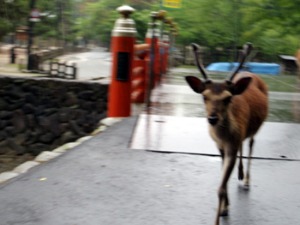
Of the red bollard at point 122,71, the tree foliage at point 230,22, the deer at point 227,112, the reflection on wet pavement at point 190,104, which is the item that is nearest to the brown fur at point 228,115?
the deer at point 227,112

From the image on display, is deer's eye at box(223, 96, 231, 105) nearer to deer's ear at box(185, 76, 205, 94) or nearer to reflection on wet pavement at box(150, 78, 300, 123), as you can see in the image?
deer's ear at box(185, 76, 205, 94)

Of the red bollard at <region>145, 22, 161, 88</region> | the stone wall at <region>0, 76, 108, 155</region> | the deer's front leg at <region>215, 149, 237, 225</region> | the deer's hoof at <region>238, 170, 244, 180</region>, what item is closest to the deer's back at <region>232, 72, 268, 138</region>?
the deer's front leg at <region>215, 149, 237, 225</region>

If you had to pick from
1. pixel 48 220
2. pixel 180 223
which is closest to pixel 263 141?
pixel 180 223

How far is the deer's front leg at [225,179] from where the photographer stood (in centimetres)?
414

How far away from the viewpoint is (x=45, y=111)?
13000mm

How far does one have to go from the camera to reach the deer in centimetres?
395

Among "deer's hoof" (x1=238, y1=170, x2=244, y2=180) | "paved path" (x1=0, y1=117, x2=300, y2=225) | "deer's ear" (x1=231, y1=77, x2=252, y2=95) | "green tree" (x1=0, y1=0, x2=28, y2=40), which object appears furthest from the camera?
"green tree" (x1=0, y1=0, x2=28, y2=40)

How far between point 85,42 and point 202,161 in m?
74.5

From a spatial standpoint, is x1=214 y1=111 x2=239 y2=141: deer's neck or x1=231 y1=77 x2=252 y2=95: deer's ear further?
x1=214 y1=111 x2=239 y2=141: deer's neck

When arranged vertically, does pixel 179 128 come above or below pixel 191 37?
below

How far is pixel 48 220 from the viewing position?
4242 millimetres

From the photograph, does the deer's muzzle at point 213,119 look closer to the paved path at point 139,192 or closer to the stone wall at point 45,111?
the paved path at point 139,192

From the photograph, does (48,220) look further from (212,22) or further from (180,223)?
(212,22)

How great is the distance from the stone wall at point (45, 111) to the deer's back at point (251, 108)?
7082mm
